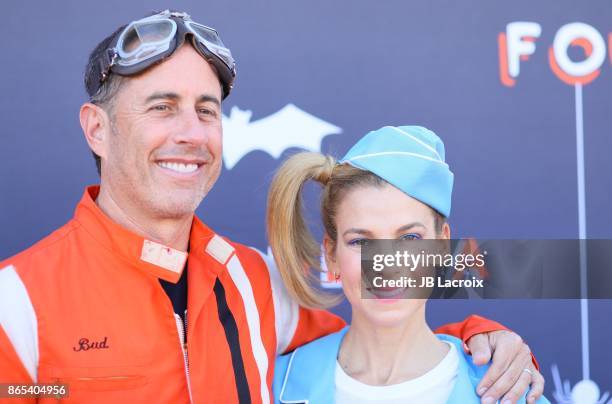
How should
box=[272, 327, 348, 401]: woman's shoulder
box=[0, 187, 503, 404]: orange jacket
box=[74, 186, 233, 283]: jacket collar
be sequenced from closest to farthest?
box=[0, 187, 503, 404]: orange jacket < box=[74, 186, 233, 283]: jacket collar < box=[272, 327, 348, 401]: woman's shoulder

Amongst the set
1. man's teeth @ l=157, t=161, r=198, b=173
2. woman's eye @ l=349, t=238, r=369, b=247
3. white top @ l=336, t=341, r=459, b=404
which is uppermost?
man's teeth @ l=157, t=161, r=198, b=173

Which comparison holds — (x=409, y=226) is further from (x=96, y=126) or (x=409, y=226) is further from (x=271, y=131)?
(x=271, y=131)

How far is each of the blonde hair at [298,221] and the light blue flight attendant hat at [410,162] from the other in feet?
0.24

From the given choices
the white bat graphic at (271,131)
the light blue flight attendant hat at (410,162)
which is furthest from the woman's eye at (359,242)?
the white bat graphic at (271,131)

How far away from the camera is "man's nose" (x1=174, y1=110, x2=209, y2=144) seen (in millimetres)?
1393

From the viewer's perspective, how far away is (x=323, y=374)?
1.42 m

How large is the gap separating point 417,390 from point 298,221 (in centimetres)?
45

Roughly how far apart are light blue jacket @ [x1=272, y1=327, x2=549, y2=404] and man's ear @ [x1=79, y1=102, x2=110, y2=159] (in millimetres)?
586

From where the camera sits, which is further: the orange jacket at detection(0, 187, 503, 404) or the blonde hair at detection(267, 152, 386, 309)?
the blonde hair at detection(267, 152, 386, 309)

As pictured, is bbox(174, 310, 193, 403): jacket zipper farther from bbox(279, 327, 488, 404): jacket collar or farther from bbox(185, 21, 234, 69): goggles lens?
bbox(185, 21, 234, 69): goggles lens

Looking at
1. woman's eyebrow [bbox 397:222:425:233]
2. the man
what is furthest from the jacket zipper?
woman's eyebrow [bbox 397:222:425:233]

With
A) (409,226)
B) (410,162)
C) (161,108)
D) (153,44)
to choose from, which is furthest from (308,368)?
(153,44)

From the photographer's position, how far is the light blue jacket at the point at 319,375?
133 cm

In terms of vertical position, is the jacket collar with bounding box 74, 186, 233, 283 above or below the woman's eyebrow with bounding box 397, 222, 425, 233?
below
